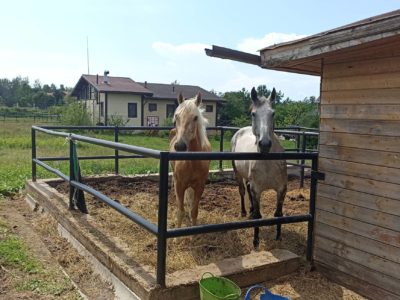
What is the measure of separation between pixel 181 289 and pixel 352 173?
1.73m

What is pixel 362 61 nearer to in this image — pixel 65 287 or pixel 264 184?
pixel 264 184

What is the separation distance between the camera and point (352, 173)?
3.20 metres

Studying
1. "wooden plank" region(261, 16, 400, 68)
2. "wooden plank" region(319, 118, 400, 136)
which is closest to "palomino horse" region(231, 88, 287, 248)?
"wooden plank" region(261, 16, 400, 68)

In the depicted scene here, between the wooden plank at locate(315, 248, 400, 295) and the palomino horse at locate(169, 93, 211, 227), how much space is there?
4.81ft

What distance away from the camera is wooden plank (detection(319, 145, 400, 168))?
9.43 feet

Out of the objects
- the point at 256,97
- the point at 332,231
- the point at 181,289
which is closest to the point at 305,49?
the point at 256,97

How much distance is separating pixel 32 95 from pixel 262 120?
76561 millimetres

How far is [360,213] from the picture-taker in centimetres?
314

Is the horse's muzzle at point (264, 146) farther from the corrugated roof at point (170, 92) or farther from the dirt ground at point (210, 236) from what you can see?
the corrugated roof at point (170, 92)

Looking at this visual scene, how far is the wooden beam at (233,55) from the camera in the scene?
3.46m

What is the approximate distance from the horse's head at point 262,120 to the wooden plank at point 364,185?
0.69 m

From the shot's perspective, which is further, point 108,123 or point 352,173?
point 108,123

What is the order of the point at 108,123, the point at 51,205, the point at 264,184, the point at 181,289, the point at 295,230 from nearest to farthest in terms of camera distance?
the point at 181,289
the point at 264,184
the point at 295,230
the point at 51,205
the point at 108,123

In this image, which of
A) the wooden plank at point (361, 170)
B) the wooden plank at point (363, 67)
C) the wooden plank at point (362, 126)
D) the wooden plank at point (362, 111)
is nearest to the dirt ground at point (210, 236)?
the wooden plank at point (361, 170)
